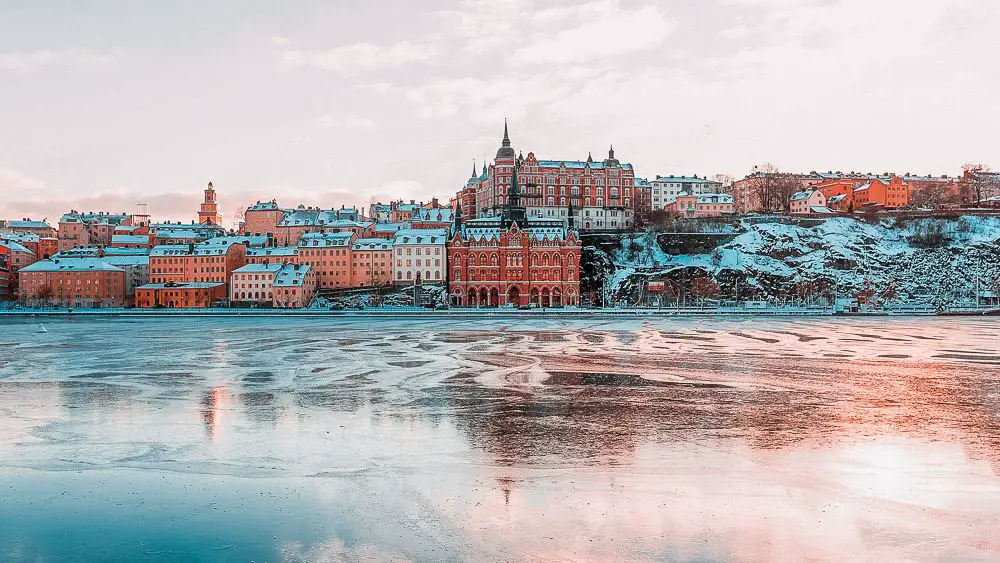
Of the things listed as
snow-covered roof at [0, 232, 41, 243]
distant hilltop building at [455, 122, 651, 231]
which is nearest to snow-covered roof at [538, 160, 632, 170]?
distant hilltop building at [455, 122, 651, 231]

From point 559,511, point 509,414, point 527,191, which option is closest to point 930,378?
point 509,414

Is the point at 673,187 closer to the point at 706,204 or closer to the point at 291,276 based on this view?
the point at 706,204

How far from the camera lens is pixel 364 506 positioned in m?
15.8

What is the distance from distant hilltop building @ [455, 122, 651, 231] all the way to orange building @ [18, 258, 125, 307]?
52822mm

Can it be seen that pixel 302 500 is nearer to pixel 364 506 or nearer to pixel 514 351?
pixel 364 506

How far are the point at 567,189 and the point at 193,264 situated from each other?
199 feet

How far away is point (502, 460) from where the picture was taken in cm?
1916

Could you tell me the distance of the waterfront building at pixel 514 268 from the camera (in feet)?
353

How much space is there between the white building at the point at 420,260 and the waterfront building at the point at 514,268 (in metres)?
6.26

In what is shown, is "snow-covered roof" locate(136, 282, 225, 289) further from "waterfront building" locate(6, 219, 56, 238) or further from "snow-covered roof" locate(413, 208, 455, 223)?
"waterfront building" locate(6, 219, 56, 238)

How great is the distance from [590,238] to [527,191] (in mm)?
17574

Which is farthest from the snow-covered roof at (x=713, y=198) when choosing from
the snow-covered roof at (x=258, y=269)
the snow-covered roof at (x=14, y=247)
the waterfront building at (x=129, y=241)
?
the snow-covered roof at (x=14, y=247)

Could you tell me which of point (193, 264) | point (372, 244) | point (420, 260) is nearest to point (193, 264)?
point (193, 264)

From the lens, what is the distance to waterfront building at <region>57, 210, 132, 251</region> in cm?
14775
